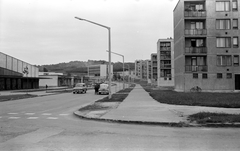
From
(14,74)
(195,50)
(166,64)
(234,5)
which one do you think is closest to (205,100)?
(195,50)

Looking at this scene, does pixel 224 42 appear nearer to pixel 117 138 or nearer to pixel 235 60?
pixel 235 60

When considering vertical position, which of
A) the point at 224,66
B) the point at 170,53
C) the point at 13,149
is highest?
the point at 170,53

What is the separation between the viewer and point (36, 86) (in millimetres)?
67062

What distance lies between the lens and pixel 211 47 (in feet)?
124

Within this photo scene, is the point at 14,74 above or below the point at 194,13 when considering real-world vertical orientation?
below

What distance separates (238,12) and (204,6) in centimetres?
514

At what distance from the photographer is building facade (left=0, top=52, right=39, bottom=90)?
5231cm

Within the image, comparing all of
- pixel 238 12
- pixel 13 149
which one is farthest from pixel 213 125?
pixel 238 12

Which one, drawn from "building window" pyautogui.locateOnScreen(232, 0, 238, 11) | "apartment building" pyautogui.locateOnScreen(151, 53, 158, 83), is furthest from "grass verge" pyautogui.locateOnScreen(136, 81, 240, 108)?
"apartment building" pyautogui.locateOnScreen(151, 53, 158, 83)

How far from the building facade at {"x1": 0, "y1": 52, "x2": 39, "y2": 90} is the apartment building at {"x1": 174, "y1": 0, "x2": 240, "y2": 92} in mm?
36095

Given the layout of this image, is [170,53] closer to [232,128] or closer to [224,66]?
[224,66]

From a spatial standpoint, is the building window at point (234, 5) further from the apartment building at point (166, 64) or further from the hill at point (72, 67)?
the hill at point (72, 67)

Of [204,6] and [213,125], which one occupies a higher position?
[204,6]

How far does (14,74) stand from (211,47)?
44376mm
